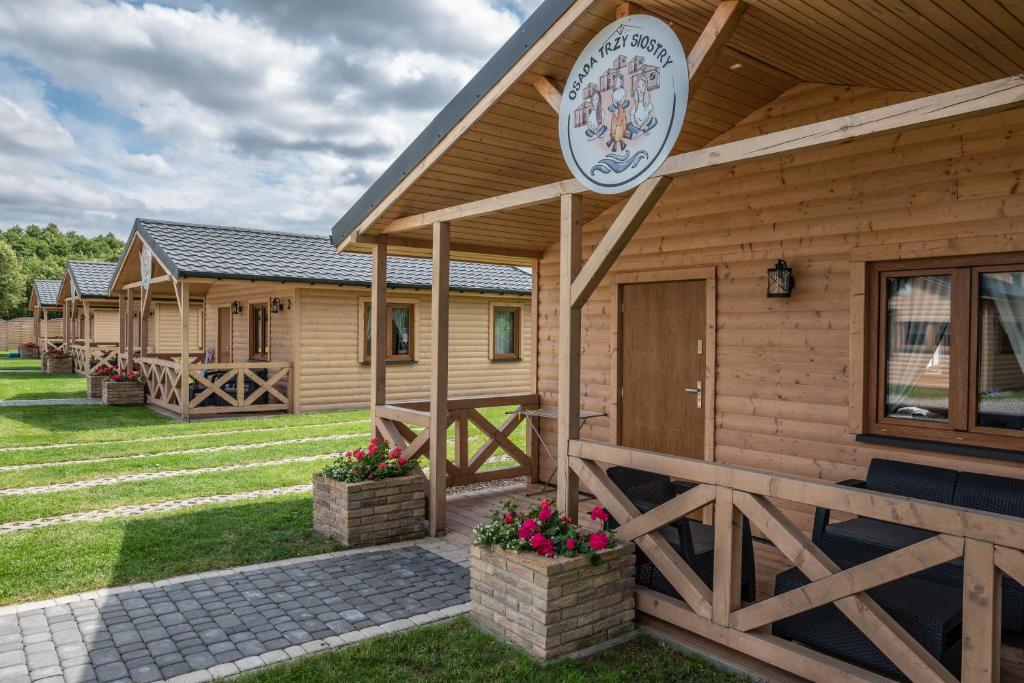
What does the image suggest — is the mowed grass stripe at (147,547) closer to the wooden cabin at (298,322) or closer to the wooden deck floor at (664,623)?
the wooden deck floor at (664,623)

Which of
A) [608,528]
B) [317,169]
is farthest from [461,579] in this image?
[317,169]

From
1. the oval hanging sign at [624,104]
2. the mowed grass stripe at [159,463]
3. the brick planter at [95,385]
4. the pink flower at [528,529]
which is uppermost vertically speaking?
the oval hanging sign at [624,104]

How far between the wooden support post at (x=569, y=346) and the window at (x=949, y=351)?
2.21 m

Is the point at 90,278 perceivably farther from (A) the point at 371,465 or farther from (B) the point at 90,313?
(A) the point at 371,465

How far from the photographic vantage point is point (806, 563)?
321 centimetres

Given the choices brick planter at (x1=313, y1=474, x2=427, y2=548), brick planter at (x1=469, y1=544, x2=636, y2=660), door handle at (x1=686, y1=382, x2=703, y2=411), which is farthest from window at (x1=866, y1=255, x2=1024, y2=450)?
brick planter at (x1=313, y1=474, x2=427, y2=548)

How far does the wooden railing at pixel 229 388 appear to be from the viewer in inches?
527

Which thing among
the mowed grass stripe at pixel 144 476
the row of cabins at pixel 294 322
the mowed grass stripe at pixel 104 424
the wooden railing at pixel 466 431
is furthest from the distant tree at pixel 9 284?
the wooden railing at pixel 466 431

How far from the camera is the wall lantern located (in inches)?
207

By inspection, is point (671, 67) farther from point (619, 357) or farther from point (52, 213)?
point (52, 213)

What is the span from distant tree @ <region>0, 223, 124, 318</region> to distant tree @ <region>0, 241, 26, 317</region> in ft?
48.5

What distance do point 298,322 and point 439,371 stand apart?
913 cm

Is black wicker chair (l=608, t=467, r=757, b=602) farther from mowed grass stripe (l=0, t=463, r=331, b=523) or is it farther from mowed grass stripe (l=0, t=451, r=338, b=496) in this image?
mowed grass stripe (l=0, t=451, r=338, b=496)

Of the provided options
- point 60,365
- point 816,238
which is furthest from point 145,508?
point 60,365
